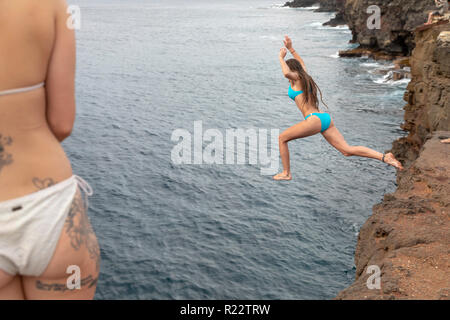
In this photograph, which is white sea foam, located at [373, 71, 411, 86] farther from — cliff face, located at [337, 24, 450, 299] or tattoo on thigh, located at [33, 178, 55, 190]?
tattoo on thigh, located at [33, 178, 55, 190]

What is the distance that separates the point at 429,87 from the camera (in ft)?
65.1

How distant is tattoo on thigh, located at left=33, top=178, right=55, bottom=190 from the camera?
2857mm

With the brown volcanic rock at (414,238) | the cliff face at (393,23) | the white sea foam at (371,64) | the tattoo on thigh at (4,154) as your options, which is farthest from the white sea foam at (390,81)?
the tattoo on thigh at (4,154)

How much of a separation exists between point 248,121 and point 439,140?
26.1m

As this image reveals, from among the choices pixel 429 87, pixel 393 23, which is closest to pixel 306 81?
pixel 429 87

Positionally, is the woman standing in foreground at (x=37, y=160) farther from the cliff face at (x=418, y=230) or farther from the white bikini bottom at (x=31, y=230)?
the cliff face at (x=418, y=230)

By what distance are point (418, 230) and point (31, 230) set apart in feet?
29.6

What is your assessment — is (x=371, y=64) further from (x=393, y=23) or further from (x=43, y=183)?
(x=43, y=183)

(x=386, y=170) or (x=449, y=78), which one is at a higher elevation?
(x=449, y=78)

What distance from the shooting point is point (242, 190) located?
29.6 m

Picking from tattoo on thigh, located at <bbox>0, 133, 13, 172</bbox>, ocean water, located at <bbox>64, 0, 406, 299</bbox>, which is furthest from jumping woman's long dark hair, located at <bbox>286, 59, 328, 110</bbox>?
ocean water, located at <bbox>64, 0, 406, 299</bbox>

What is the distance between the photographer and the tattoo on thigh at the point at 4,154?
2.79 metres

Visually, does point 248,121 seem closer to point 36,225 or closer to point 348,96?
point 348,96
